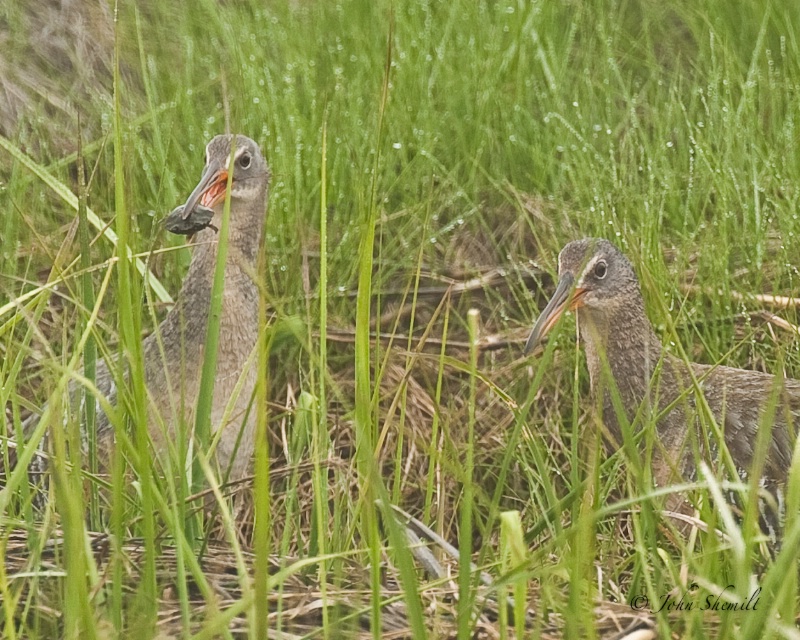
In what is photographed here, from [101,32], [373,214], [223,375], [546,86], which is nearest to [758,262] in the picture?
[546,86]

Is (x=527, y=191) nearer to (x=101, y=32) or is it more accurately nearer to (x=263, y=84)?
(x=263, y=84)

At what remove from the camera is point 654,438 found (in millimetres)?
2398

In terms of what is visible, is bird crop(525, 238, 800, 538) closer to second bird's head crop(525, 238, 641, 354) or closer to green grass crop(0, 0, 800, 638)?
second bird's head crop(525, 238, 641, 354)

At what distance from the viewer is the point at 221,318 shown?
3807 mm

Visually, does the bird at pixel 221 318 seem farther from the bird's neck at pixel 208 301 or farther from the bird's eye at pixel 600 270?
the bird's eye at pixel 600 270

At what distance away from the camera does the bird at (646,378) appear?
3498 millimetres

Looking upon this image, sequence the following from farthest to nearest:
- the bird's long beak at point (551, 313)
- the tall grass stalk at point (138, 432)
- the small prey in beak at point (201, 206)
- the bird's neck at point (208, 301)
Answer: the bird's neck at point (208, 301) < the small prey in beak at point (201, 206) < the bird's long beak at point (551, 313) < the tall grass stalk at point (138, 432)

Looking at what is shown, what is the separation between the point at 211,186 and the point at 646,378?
131 centimetres

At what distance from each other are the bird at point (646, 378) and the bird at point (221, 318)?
0.83 metres

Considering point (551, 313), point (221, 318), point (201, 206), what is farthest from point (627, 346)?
point (201, 206)

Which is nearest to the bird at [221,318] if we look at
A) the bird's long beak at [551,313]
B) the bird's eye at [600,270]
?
the bird's long beak at [551,313]

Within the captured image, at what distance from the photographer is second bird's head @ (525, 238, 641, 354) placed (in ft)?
11.9

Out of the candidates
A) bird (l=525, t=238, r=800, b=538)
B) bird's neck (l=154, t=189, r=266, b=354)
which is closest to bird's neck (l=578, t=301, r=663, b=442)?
bird (l=525, t=238, r=800, b=538)

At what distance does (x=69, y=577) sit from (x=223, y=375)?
178 cm
